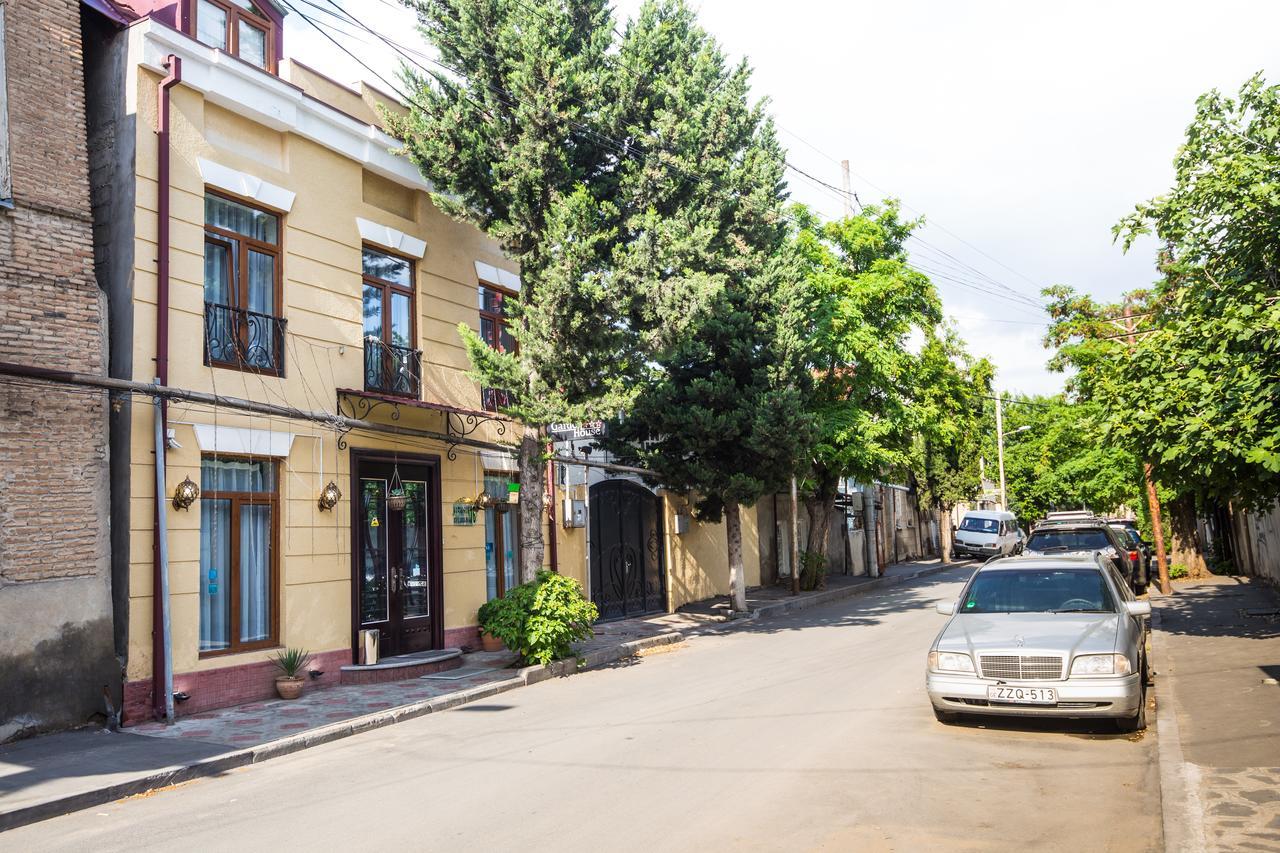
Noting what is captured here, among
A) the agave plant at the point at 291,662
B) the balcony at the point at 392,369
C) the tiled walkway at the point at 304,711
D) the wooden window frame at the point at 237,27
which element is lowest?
the tiled walkway at the point at 304,711

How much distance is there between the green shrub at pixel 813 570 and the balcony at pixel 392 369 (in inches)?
572

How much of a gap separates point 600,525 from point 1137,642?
13.0 metres

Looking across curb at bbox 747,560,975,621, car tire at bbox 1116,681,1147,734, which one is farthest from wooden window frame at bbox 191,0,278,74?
curb at bbox 747,560,975,621

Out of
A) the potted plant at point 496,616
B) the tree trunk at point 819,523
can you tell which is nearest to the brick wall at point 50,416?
the potted plant at point 496,616

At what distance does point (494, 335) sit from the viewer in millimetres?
16812

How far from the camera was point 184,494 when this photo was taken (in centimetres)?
1066

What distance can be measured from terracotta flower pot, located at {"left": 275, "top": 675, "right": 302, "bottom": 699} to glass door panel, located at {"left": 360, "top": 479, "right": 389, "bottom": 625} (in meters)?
1.89

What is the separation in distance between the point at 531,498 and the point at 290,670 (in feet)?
14.4

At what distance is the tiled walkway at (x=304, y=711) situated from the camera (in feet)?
31.0

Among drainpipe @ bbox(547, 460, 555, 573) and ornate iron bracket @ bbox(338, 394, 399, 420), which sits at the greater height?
ornate iron bracket @ bbox(338, 394, 399, 420)

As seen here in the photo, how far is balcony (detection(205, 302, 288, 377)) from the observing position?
37.9 ft

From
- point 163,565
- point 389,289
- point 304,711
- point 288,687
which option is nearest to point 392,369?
point 389,289

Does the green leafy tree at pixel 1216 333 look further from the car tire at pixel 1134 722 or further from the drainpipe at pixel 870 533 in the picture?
the drainpipe at pixel 870 533

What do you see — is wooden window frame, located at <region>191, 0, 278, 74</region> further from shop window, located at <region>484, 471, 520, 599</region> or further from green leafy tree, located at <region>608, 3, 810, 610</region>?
shop window, located at <region>484, 471, 520, 599</region>
